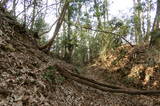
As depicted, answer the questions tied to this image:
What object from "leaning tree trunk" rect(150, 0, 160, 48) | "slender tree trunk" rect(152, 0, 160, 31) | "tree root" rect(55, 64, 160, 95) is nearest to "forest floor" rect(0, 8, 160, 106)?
"tree root" rect(55, 64, 160, 95)

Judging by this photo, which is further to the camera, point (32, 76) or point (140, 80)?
point (140, 80)

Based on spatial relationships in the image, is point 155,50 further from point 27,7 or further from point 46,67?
point 27,7

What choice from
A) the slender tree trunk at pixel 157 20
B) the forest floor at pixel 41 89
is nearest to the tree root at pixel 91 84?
the forest floor at pixel 41 89

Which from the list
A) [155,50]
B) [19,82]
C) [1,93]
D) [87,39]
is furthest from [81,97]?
[87,39]

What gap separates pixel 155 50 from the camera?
37.7ft

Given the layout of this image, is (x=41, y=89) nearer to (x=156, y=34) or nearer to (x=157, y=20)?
(x=156, y=34)

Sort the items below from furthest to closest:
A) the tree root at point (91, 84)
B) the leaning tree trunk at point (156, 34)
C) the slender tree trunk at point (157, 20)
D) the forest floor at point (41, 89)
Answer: the slender tree trunk at point (157, 20), the leaning tree trunk at point (156, 34), the tree root at point (91, 84), the forest floor at point (41, 89)

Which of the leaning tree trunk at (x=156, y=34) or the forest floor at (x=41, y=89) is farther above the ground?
the leaning tree trunk at (x=156, y=34)

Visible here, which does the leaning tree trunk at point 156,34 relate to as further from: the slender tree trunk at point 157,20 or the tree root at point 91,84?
the tree root at point 91,84

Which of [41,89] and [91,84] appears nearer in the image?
[41,89]

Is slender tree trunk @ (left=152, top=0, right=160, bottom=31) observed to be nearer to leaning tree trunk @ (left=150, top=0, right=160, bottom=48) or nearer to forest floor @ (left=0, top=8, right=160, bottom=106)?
leaning tree trunk @ (left=150, top=0, right=160, bottom=48)

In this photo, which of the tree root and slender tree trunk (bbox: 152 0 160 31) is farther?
slender tree trunk (bbox: 152 0 160 31)

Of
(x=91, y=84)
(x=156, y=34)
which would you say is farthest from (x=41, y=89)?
(x=156, y=34)

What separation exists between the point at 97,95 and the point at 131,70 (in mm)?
4534
